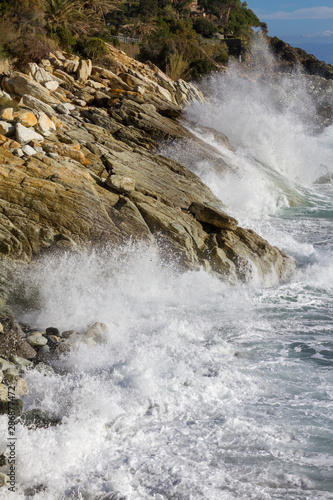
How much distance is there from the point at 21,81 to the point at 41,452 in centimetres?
1195

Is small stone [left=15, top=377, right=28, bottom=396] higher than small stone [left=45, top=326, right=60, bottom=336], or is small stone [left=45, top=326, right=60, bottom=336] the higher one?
small stone [left=15, top=377, right=28, bottom=396]

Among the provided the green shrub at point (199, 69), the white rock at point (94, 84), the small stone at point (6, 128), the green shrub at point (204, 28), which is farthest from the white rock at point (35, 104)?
the green shrub at point (204, 28)

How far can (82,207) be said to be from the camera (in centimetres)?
975

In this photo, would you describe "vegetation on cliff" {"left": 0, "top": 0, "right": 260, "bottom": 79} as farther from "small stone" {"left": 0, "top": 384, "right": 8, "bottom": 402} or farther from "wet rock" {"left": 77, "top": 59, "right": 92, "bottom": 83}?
"small stone" {"left": 0, "top": 384, "right": 8, "bottom": 402}

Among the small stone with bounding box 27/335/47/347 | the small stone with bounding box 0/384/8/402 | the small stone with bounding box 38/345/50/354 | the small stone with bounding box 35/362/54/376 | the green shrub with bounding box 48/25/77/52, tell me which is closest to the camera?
the small stone with bounding box 0/384/8/402

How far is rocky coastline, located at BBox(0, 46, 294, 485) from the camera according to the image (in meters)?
7.56

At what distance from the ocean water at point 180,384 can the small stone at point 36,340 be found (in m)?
0.52

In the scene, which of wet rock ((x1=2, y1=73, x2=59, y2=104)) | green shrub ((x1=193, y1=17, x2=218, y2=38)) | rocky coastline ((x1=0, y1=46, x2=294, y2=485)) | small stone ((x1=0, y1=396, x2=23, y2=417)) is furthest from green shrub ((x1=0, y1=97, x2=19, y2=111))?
green shrub ((x1=193, y1=17, x2=218, y2=38))

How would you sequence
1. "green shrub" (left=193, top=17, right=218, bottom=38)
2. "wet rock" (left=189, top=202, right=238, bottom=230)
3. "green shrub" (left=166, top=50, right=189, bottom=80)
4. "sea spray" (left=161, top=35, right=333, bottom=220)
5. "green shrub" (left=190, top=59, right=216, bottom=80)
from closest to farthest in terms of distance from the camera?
"wet rock" (left=189, top=202, right=238, bottom=230), "sea spray" (left=161, top=35, right=333, bottom=220), "green shrub" (left=166, top=50, right=189, bottom=80), "green shrub" (left=190, top=59, right=216, bottom=80), "green shrub" (left=193, top=17, right=218, bottom=38)

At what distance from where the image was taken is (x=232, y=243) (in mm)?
10820

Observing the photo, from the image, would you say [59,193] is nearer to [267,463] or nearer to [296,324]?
[296,324]

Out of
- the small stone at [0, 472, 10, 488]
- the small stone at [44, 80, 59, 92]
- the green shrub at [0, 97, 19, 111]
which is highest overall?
the small stone at [44, 80, 59, 92]

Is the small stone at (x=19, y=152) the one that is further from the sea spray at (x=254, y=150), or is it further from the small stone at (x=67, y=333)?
the sea spray at (x=254, y=150)

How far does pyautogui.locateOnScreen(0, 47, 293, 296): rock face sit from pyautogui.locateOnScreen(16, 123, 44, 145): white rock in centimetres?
2
